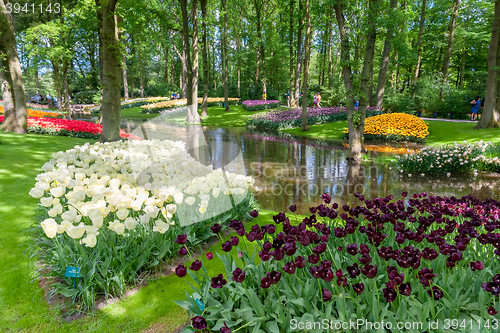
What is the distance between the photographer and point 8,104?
10453 mm

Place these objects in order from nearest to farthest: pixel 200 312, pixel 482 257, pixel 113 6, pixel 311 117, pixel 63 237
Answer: pixel 200 312 → pixel 482 257 → pixel 63 237 → pixel 113 6 → pixel 311 117

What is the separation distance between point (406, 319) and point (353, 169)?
7970 mm

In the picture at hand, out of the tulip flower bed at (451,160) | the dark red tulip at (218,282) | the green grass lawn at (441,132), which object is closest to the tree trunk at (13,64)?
the dark red tulip at (218,282)

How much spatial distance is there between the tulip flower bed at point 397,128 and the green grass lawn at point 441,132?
656mm

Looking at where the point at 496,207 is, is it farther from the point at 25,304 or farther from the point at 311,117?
the point at 311,117

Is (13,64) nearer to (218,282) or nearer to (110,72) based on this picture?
(110,72)

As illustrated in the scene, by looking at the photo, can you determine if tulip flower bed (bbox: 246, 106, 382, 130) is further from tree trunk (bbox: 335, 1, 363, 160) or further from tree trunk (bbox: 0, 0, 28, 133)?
tree trunk (bbox: 0, 0, 28, 133)

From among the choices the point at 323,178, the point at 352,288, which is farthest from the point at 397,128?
the point at 352,288

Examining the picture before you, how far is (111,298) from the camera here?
2.74m

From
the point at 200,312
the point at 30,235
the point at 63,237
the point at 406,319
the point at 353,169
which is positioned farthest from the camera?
the point at 353,169

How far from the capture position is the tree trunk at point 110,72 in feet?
25.9

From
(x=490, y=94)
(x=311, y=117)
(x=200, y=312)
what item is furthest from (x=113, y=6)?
(x=490, y=94)

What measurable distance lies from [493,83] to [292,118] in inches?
444

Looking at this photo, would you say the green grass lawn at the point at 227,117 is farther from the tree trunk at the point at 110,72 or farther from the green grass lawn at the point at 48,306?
the green grass lawn at the point at 48,306
